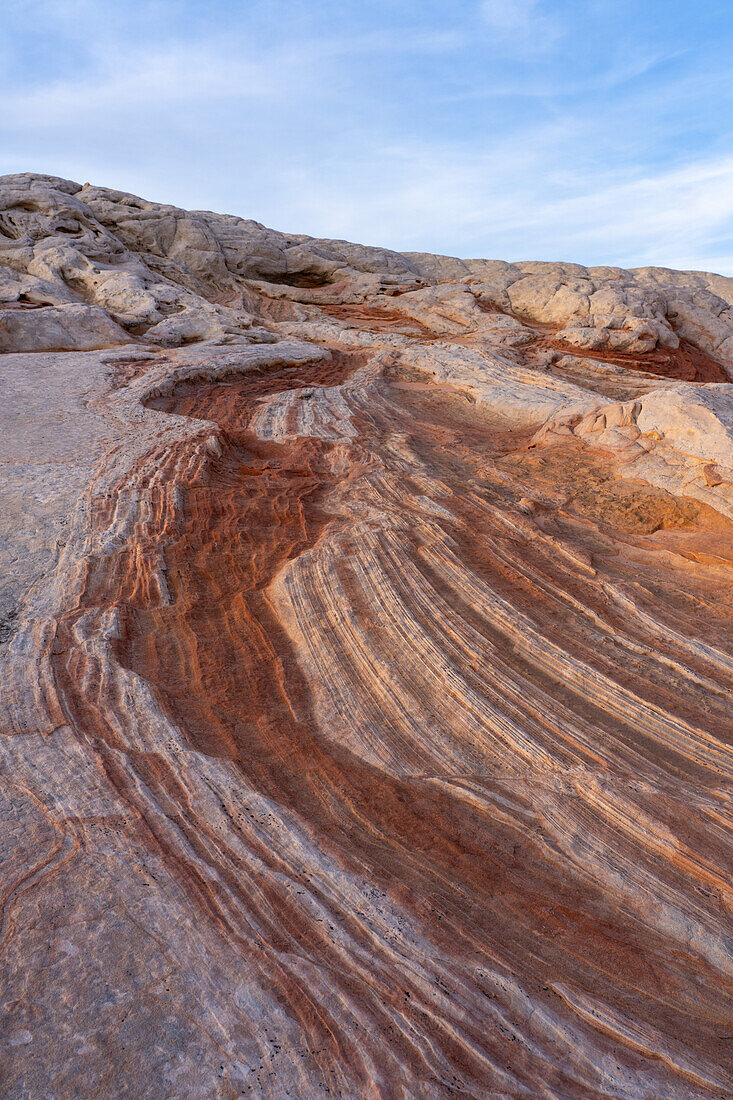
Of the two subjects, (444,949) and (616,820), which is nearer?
(444,949)

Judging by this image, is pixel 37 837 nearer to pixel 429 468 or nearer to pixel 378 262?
pixel 429 468

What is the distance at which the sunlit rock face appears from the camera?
232 cm

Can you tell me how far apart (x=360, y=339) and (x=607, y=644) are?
16223 mm

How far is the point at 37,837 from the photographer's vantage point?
117 inches

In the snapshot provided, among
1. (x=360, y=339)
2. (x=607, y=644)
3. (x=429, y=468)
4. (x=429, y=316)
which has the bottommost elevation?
(x=607, y=644)

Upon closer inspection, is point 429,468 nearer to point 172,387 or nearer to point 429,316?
point 172,387

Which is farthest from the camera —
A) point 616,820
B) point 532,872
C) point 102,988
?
point 616,820

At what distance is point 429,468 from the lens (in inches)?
354

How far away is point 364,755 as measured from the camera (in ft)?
13.3

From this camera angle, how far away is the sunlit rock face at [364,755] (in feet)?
7.63

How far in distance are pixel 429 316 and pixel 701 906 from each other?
23.5m

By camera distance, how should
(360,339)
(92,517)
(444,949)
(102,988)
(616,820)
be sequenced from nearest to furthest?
(102,988) < (444,949) < (616,820) < (92,517) < (360,339)

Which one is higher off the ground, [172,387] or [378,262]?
[378,262]

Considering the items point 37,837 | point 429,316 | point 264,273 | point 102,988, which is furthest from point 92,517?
point 264,273
